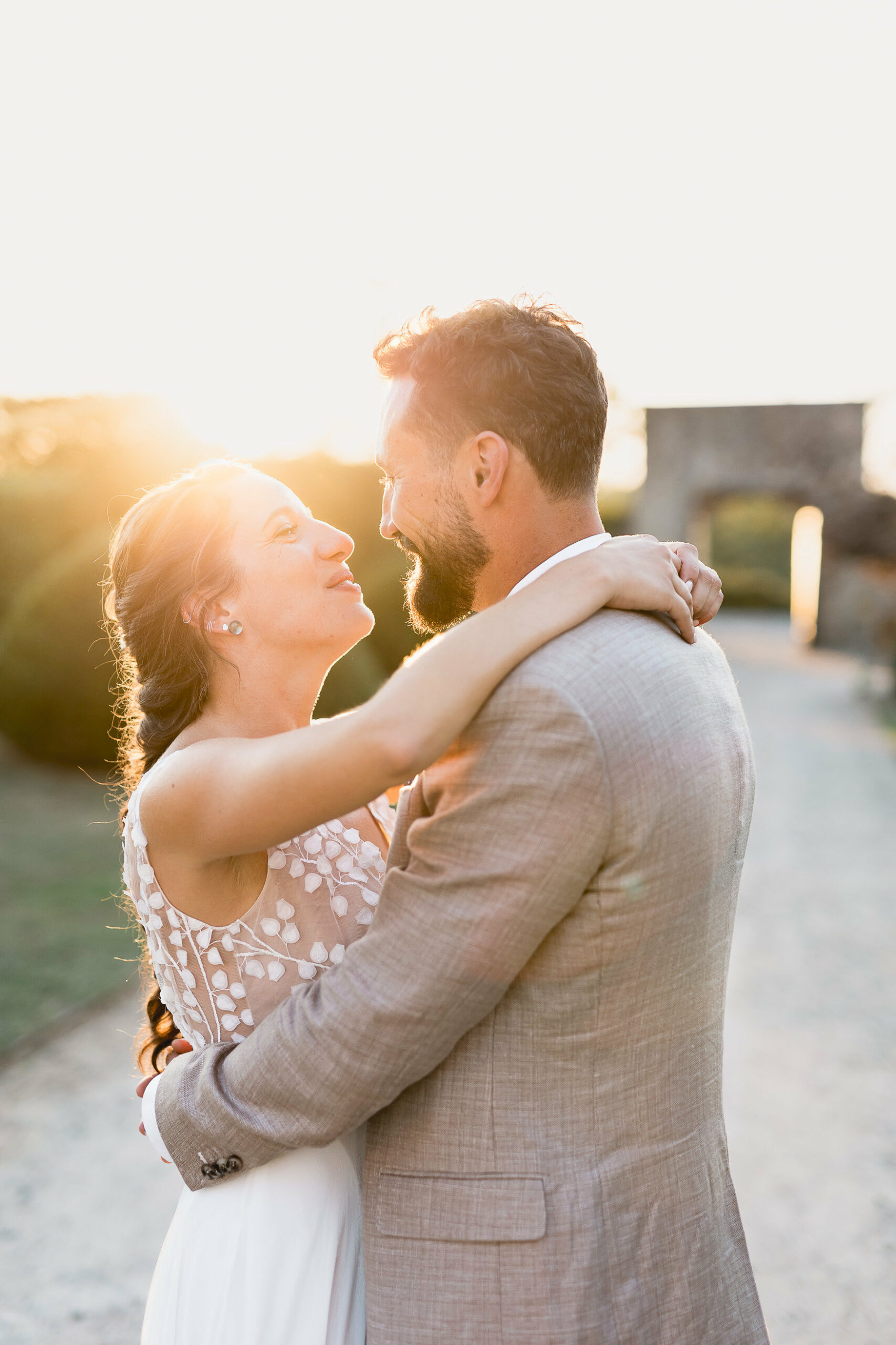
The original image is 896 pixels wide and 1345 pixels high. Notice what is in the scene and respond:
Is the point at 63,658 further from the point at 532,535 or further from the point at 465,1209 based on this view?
the point at 465,1209

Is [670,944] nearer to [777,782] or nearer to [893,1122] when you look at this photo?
[893,1122]

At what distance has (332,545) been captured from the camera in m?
2.08

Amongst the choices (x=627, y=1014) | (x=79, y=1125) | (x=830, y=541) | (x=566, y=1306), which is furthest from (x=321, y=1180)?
(x=830, y=541)

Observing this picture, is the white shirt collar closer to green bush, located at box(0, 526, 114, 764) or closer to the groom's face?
the groom's face

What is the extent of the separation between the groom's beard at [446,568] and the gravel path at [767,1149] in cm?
274

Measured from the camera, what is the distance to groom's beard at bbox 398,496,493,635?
182cm

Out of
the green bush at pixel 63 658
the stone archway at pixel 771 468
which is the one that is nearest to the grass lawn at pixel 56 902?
the green bush at pixel 63 658

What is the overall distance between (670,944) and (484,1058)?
0.32 m

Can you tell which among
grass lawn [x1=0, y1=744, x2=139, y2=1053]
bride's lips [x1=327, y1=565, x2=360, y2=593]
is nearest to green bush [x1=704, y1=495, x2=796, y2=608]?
grass lawn [x1=0, y1=744, x2=139, y2=1053]

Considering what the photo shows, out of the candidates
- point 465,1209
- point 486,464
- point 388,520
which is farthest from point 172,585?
point 465,1209

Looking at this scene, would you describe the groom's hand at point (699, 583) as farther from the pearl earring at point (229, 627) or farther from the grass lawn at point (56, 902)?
the grass lawn at point (56, 902)

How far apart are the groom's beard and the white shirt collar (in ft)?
0.29

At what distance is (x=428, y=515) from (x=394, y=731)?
541mm

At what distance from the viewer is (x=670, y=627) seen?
1668 mm
